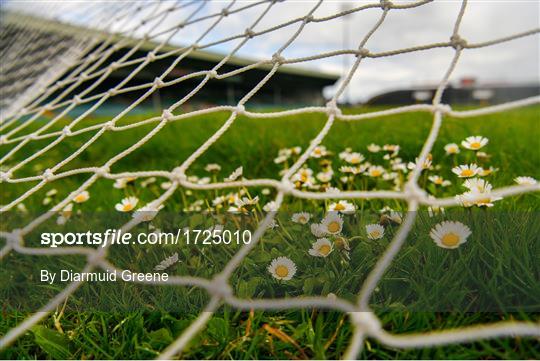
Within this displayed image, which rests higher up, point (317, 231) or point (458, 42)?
point (458, 42)

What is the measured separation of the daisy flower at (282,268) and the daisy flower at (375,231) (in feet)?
0.49

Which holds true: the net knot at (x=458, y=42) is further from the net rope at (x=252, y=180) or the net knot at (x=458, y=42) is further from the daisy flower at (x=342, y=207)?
the daisy flower at (x=342, y=207)

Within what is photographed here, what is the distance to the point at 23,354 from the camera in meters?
0.74

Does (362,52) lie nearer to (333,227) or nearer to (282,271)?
(333,227)

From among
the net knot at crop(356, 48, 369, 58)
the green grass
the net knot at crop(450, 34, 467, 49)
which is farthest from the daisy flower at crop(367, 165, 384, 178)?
the net knot at crop(450, 34, 467, 49)

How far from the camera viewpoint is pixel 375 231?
2.79 feet

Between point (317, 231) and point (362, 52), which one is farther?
point (362, 52)

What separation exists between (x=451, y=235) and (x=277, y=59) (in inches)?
24.7

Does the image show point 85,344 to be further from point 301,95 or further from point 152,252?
point 301,95

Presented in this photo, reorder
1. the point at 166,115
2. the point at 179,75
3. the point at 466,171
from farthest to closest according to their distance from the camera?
the point at 179,75
the point at 166,115
the point at 466,171

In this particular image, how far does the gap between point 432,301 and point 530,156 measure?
127 cm

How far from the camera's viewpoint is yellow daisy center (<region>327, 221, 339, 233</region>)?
33.8 inches

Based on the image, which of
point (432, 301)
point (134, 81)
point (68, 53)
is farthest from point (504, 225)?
point (134, 81)

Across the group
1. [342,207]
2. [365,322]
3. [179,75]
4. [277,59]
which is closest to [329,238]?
[342,207]
